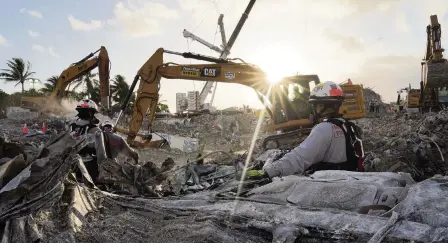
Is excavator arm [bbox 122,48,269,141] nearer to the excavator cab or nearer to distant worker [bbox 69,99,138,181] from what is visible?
the excavator cab

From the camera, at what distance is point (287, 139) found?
404 inches

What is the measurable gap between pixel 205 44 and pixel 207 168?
3207cm

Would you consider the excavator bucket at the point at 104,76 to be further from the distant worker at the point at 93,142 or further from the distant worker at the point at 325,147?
the distant worker at the point at 325,147

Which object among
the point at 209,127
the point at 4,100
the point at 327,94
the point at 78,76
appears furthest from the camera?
the point at 4,100

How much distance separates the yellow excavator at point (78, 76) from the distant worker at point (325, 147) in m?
9.50

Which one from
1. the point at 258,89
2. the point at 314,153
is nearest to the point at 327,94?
the point at 314,153

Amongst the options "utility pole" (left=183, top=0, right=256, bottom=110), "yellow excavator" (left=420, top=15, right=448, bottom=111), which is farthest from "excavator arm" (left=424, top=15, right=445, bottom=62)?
"utility pole" (left=183, top=0, right=256, bottom=110)

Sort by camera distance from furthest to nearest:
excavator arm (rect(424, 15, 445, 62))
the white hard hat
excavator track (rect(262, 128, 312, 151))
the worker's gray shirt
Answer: excavator arm (rect(424, 15, 445, 62)) < excavator track (rect(262, 128, 312, 151)) < the white hard hat < the worker's gray shirt

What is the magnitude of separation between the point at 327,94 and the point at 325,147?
1.90 feet

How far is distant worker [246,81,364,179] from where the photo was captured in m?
3.58

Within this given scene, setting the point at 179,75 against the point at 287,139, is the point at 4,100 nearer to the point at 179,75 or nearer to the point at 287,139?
the point at 179,75

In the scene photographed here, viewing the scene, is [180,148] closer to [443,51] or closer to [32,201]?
[443,51]

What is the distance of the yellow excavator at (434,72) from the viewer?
1255 centimetres

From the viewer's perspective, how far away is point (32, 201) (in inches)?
102
